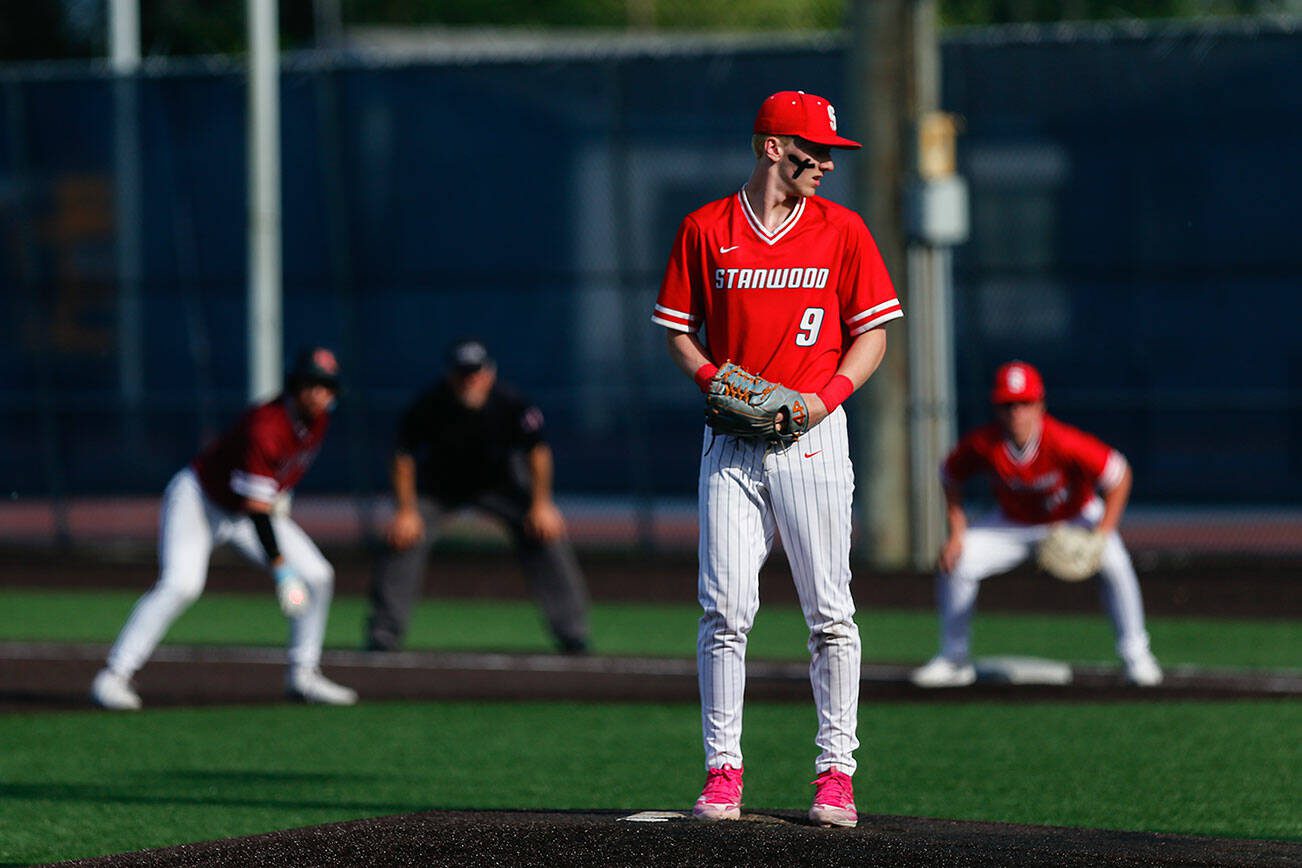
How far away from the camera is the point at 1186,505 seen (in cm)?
1653

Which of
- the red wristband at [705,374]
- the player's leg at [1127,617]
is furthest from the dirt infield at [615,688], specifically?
the red wristband at [705,374]

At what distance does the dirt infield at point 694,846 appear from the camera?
17.8ft

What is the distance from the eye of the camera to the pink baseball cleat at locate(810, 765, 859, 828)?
5.91 meters

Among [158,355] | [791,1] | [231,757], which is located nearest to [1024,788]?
→ [231,757]

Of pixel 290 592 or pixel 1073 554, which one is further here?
pixel 1073 554

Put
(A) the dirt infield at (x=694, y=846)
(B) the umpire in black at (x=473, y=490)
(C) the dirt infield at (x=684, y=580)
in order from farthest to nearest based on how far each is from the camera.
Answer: (C) the dirt infield at (x=684, y=580)
(B) the umpire in black at (x=473, y=490)
(A) the dirt infield at (x=694, y=846)

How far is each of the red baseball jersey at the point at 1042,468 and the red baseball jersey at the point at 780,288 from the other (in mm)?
4549

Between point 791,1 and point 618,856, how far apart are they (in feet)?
146

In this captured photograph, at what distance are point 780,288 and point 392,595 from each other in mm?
6769

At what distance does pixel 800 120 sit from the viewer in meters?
5.94

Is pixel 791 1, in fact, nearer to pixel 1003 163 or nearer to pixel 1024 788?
pixel 1003 163

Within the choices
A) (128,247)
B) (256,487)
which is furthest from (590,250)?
(256,487)

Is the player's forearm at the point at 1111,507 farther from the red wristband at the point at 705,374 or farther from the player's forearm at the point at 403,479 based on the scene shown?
the red wristband at the point at 705,374

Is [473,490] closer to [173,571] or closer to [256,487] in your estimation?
[173,571]
